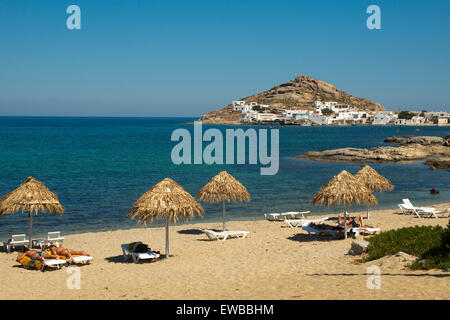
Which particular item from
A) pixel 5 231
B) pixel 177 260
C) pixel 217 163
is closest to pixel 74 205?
pixel 5 231

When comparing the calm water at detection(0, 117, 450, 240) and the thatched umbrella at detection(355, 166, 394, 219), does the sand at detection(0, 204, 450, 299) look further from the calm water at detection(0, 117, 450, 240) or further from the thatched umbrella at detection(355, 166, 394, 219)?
the thatched umbrella at detection(355, 166, 394, 219)

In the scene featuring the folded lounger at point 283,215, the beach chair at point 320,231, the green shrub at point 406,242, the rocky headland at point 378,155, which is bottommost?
the folded lounger at point 283,215

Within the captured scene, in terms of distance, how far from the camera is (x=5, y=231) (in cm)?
1802

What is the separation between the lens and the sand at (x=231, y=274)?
8500mm

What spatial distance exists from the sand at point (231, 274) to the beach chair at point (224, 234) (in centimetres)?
30

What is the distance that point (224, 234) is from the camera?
1584 cm

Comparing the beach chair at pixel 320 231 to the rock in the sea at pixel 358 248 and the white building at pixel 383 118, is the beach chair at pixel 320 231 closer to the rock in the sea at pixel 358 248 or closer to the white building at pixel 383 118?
the rock in the sea at pixel 358 248

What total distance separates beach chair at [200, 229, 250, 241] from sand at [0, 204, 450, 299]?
296mm

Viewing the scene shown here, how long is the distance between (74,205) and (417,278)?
62.9ft

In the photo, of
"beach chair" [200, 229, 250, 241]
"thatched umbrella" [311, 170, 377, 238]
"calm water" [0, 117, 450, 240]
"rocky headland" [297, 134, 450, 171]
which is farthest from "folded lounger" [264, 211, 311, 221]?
"rocky headland" [297, 134, 450, 171]

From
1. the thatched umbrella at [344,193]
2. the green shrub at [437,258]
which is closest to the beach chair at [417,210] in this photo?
the thatched umbrella at [344,193]

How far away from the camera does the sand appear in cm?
850

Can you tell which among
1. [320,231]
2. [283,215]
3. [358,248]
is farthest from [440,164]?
[358,248]

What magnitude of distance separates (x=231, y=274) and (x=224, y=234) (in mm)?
4890
